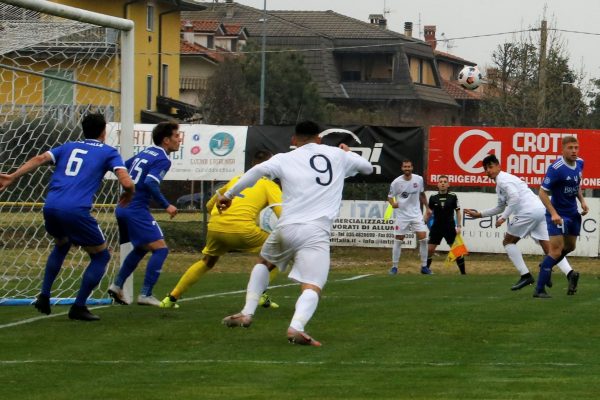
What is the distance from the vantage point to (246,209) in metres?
14.4

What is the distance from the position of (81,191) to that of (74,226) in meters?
0.33

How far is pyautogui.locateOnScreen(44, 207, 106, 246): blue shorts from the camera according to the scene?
12.4m

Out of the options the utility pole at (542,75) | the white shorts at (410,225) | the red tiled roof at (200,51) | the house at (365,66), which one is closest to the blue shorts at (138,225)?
the white shorts at (410,225)

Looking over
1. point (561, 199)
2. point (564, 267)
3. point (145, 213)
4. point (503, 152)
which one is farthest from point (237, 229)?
point (503, 152)

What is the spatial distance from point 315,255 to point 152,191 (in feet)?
11.6

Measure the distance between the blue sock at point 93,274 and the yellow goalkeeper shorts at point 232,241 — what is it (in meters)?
1.70

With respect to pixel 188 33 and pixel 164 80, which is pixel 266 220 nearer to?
pixel 164 80

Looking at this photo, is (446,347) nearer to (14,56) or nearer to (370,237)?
(14,56)

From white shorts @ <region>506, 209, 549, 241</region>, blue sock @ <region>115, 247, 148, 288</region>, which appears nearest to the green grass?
blue sock @ <region>115, 247, 148, 288</region>

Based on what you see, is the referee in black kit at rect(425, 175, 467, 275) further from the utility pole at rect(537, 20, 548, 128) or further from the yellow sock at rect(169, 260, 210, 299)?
the utility pole at rect(537, 20, 548, 128)

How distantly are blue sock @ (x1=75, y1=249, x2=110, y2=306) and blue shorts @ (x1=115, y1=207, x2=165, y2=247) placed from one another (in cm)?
136

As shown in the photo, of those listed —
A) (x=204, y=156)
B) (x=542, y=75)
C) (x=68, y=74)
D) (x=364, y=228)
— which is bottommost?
(x=364, y=228)

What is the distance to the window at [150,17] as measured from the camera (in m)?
59.8

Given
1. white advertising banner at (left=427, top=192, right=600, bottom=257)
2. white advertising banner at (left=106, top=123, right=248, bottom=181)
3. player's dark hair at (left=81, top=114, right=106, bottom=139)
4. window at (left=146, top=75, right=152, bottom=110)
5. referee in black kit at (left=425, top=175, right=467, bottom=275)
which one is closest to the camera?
player's dark hair at (left=81, top=114, right=106, bottom=139)
